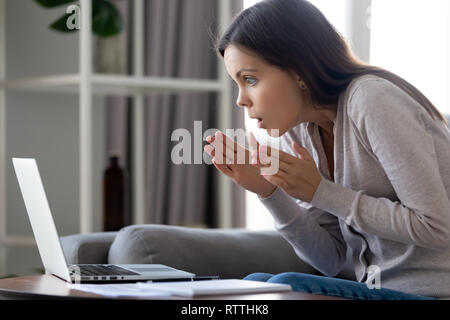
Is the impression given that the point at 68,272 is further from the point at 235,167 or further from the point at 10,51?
the point at 10,51

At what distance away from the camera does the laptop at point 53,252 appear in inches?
38.9

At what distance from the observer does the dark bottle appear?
2.43 m

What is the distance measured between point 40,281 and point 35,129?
174 centimetres

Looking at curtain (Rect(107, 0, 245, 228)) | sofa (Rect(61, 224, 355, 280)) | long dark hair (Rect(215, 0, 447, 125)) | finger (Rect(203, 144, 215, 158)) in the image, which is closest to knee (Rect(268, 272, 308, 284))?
finger (Rect(203, 144, 215, 158))

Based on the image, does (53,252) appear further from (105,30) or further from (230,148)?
(105,30)

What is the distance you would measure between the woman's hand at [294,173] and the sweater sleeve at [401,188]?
0.07ft

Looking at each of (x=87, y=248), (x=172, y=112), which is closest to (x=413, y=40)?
(x=172, y=112)

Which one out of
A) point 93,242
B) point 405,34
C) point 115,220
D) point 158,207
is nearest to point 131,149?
point 158,207

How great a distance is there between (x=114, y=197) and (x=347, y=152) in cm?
134

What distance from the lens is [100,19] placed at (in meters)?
2.45

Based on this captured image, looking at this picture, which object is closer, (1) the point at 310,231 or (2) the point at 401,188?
(2) the point at 401,188

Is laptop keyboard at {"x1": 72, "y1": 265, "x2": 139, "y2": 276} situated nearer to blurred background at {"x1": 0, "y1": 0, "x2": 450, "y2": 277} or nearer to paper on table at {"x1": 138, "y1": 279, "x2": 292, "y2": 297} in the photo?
paper on table at {"x1": 138, "y1": 279, "x2": 292, "y2": 297}

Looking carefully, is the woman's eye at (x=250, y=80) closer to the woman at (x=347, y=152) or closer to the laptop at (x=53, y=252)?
the woman at (x=347, y=152)

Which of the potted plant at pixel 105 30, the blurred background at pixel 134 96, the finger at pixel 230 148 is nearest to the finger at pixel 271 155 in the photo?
the finger at pixel 230 148
